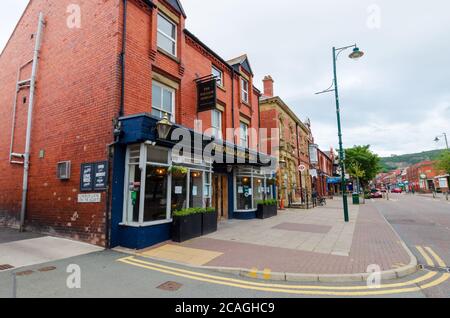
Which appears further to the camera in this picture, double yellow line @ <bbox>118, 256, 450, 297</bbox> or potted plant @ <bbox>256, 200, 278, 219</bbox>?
potted plant @ <bbox>256, 200, 278, 219</bbox>

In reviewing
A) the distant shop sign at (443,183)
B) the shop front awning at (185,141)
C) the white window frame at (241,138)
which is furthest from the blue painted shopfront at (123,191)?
the distant shop sign at (443,183)

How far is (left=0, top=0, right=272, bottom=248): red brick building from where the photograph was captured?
7.75m

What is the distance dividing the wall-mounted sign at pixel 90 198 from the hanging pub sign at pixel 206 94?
19.5 ft

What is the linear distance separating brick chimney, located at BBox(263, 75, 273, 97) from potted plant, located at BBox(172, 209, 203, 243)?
16.9m

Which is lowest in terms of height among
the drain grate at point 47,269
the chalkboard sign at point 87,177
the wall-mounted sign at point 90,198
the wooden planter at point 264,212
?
the drain grate at point 47,269

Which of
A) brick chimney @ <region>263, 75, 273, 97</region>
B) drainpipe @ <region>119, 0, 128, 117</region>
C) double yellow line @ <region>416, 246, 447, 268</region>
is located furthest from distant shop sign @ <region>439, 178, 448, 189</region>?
drainpipe @ <region>119, 0, 128, 117</region>

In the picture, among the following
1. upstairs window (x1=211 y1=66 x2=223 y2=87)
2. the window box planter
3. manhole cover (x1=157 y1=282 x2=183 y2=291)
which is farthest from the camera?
upstairs window (x1=211 y1=66 x2=223 y2=87)

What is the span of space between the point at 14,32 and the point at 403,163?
791 ft

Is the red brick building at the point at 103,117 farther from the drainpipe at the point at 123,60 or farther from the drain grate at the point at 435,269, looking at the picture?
the drain grate at the point at 435,269

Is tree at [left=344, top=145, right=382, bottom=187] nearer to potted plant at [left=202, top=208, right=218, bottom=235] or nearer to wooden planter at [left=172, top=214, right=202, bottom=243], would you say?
potted plant at [left=202, top=208, right=218, bottom=235]

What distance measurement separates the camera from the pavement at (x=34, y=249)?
19.8 ft

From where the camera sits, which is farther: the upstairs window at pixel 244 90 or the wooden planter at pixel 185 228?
the upstairs window at pixel 244 90

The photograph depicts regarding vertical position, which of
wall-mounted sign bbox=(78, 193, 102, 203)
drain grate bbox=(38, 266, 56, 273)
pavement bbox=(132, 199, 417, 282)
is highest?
wall-mounted sign bbox=(78, 193, 102, 203)

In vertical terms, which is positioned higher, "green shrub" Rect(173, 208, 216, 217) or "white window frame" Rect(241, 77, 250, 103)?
"white window frame" Rect(241, 77, 250, 103)
